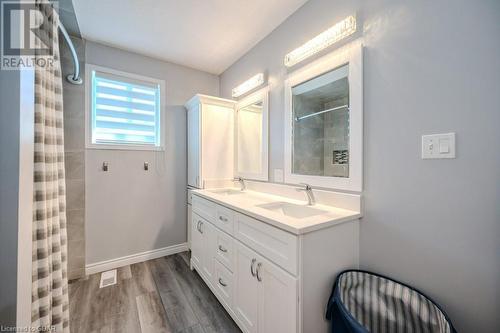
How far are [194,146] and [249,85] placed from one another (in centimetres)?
95

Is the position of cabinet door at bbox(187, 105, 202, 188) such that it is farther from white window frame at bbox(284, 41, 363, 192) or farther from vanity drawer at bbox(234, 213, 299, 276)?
white window frame at bbox(284, 41, 363, 192)

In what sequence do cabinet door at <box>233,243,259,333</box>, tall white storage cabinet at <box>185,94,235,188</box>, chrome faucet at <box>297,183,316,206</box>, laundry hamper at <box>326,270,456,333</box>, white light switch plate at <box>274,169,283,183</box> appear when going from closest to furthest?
laundry hamper at <box>326,270,456,333</box> < cabinet door at <box>233,243,259,333</box> < chrome faucet at <box>297,183,316,206</box> < white light switch plate at <box>274,169,283,183</box> < tall white storage cabinet at <box>185,94,235,188</box>

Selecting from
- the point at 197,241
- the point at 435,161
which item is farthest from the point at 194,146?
the point at 435,161

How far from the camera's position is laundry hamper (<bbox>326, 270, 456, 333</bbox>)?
2.99 ft

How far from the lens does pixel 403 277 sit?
109 cm

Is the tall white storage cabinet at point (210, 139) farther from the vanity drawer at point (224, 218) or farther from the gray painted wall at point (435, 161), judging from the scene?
the gray painted wall at point (435, 161)

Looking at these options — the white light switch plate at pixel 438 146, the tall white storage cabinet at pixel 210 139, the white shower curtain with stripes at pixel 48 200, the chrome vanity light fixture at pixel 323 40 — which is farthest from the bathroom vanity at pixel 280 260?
the chrome vanity light fixture at pixel 323 40

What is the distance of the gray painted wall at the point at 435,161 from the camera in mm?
854

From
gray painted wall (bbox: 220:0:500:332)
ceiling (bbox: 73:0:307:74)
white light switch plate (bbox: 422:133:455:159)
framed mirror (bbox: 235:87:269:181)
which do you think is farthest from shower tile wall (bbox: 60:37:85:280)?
white light switch plate (bbox: 422:133:455:159)

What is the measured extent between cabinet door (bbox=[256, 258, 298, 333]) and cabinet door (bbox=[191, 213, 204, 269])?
91 cm

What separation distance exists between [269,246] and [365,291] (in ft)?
1.90

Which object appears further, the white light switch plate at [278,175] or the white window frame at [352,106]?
the white light switch plate at [278,175]

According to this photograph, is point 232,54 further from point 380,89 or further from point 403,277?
point 403,277

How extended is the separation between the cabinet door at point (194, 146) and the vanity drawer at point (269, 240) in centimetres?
110
